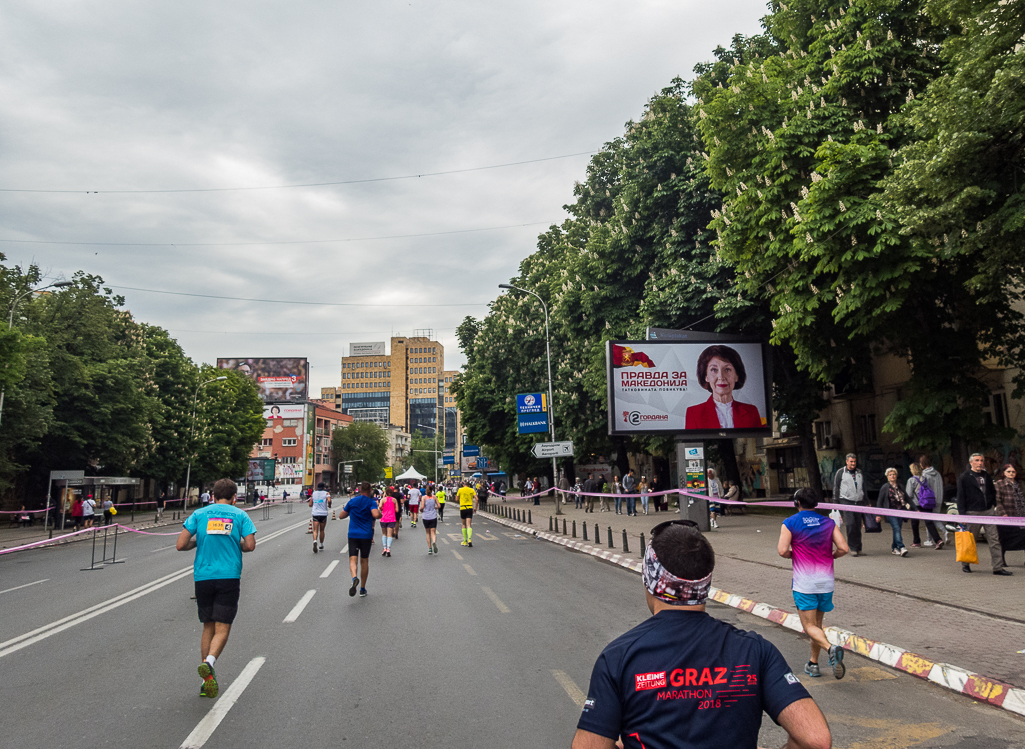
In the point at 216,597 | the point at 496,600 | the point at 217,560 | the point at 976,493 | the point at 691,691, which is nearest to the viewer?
the point at 691,691

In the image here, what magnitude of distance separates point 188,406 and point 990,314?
53.2m

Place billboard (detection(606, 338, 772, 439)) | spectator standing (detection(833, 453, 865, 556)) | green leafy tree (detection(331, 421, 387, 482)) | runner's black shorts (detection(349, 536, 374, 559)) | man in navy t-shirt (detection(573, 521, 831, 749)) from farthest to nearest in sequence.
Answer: green leafy tree (detection(331, 421, 387, 482)) → billboard (detection(606, 338, 772, 439)) → spectator standing (detection(833, 453, 865, 556)) → runner's black shorts (detection(349, 536, 374, 559)) → man in navy t-shirt (detection(573, 521, 831, 749))

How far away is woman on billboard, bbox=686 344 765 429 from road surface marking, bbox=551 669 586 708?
14150 millimetres

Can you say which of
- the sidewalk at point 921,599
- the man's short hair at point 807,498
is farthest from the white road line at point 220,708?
the sidewalk at point 921,599

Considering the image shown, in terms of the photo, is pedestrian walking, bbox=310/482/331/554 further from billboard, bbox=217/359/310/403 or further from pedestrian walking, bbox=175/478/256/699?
billboard, bbox=217/359/310/403

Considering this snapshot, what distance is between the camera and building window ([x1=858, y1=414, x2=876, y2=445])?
29.0m

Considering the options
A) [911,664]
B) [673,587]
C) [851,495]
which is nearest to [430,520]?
[851,495]

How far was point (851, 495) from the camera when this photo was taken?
14.6m

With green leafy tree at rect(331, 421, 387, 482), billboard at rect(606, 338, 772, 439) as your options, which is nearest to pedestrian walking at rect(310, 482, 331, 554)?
billboard at rect(606, 338, 772, 439)

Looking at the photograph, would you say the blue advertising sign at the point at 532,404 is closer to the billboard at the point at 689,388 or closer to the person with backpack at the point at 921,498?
the billboard at the point at 689,388

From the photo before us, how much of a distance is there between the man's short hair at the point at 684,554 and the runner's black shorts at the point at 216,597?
17.1ft

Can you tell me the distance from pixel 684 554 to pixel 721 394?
1857 cm

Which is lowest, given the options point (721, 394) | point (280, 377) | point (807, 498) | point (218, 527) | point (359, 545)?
point (359, 545)

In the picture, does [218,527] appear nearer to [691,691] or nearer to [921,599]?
[691,691]
